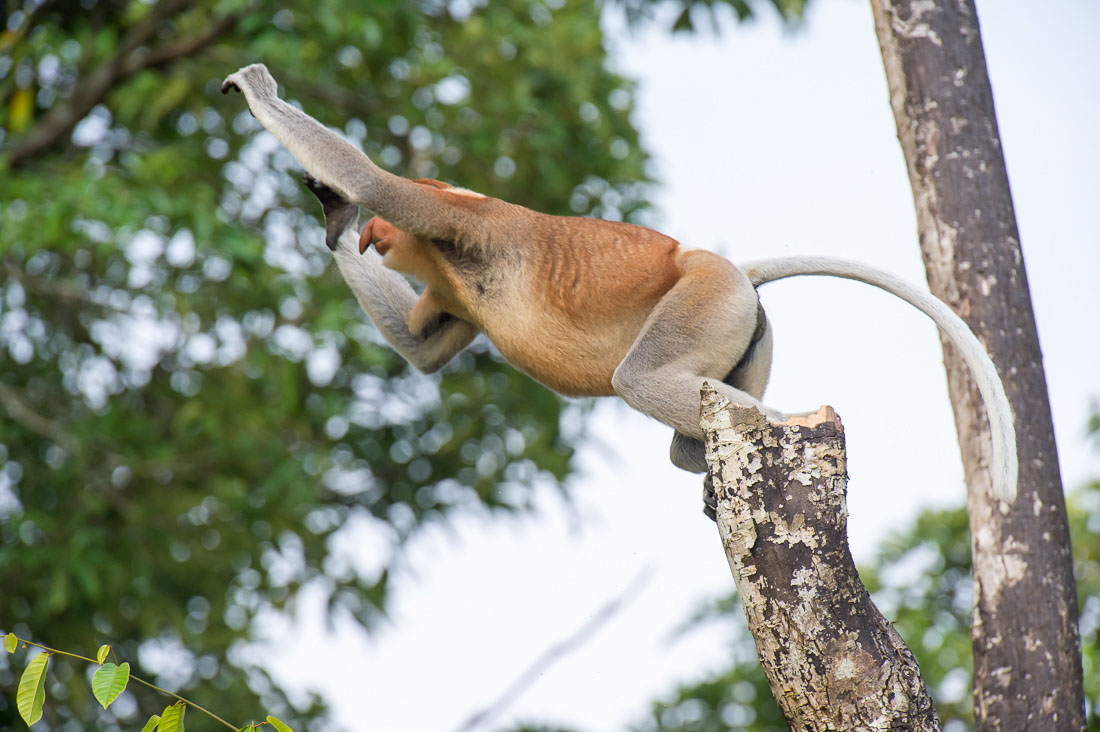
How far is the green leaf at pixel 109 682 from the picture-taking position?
2.08 m

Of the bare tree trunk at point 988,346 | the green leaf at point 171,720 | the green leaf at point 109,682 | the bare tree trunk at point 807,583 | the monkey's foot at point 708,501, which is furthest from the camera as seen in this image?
the bare tree trunk at point 988,346

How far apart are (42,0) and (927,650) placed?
6345 mm

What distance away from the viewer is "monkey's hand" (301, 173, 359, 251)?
3.46 metres

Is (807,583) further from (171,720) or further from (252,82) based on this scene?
(252,82)

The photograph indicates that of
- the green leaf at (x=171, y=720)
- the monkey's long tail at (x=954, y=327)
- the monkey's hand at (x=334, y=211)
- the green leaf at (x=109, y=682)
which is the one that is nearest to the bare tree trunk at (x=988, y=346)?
the monkey's long tail at (x=954, y=327)

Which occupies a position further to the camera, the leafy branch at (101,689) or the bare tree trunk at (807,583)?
the bare tree trunk at (807,583)

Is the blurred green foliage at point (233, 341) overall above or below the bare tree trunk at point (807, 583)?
below

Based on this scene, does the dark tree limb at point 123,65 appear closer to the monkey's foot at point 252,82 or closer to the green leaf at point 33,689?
the monkey's foot at point 252,82

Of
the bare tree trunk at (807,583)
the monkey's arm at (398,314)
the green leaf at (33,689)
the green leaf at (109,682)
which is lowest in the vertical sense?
the monkey's arm at (398,314)

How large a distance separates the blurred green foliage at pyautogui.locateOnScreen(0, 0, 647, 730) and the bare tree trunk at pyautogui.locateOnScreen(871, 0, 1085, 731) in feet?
9.44

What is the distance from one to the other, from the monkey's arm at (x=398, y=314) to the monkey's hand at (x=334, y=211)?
0.28 ft

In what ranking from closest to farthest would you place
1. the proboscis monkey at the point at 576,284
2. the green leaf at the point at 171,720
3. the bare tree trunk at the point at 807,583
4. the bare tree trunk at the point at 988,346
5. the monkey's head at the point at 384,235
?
the green leaf at the point at 171,720 < the bare tree trunk at the point at 807,583 < the proboscis monkey at the point at 576,284 < the bare tree trunk at the point at 988,346 < the monkey's head at the point at 384,235

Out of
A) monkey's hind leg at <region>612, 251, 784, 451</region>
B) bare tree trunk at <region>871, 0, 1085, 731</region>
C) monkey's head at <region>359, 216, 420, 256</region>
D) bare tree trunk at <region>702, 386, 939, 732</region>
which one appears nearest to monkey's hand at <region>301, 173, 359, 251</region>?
monkey's head at <region>359, 216, 420, 256</region>

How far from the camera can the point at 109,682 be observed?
6.96 ft
